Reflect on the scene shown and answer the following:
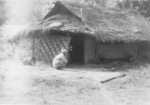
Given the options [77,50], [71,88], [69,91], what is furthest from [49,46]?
[69,91]

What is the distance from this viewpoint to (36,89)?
317 inches

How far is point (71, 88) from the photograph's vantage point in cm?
842

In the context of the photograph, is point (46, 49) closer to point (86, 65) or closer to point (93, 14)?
point (86, 65)

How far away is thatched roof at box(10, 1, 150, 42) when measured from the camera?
1309cm

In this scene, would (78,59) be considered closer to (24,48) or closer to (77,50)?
(77,50)

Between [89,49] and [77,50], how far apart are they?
112cm

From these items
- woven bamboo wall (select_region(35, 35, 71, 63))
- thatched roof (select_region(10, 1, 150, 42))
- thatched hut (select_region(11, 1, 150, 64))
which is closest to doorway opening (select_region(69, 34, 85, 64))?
thatched hut (select_region(11, 1, 150, 64))

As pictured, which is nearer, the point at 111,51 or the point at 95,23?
the point at 95,23

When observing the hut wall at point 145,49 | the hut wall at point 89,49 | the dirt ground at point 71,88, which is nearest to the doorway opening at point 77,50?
the hut wall at point 89,49

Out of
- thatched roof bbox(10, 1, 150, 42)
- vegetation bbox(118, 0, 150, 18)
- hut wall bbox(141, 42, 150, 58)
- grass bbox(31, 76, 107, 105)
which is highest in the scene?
vegetation bbox(118, 0, 150, 18)

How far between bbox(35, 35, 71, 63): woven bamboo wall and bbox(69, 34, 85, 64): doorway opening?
4.88 ft

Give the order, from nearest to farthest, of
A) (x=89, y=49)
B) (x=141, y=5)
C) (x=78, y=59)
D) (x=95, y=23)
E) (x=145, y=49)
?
(x=89, y=49), (x=95, y=23), (x=78, y=59), (x=145, y=49), (x=141, y=5)

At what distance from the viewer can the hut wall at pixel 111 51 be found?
1452 cm

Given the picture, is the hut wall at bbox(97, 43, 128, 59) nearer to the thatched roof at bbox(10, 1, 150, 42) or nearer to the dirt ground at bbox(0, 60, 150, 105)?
the thatched roof at bbox(10, 1, 150, 42)
